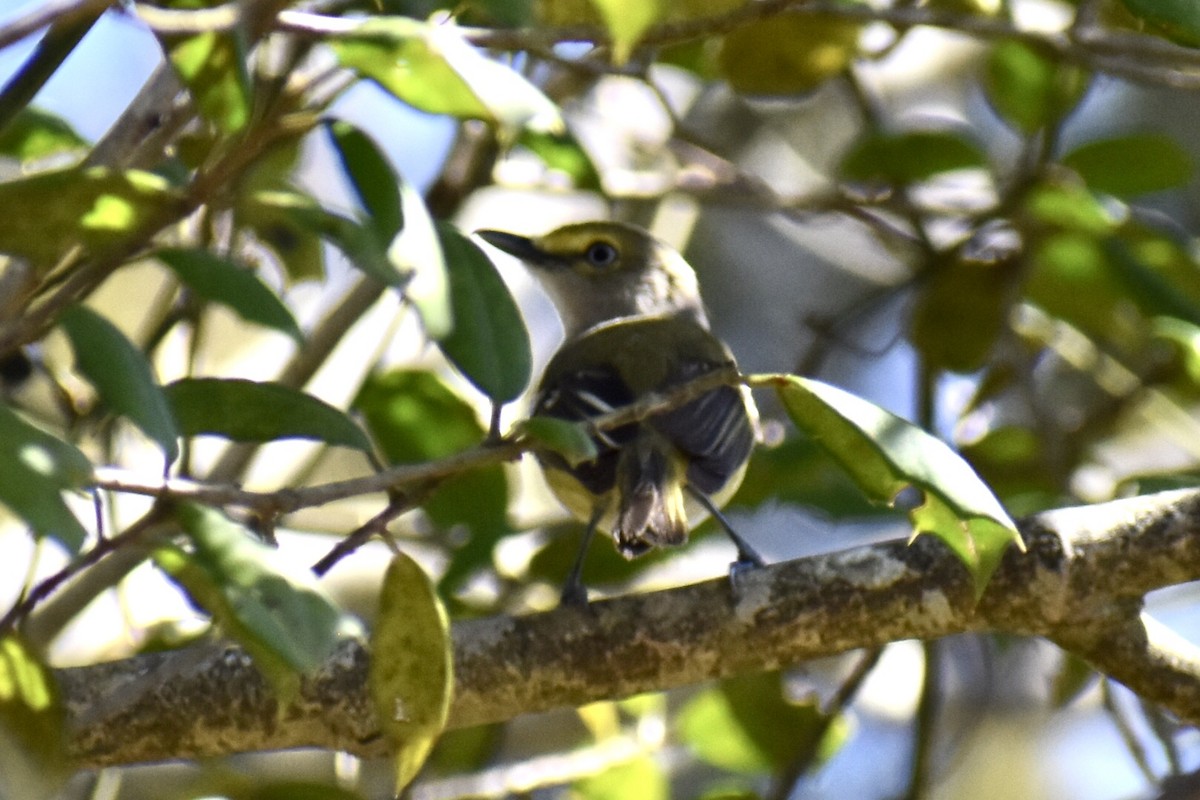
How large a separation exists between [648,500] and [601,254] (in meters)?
1.83

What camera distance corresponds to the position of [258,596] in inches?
66.9

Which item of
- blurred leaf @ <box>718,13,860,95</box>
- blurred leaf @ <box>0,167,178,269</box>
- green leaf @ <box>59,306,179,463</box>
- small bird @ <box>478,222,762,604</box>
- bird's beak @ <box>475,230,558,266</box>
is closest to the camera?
green leaf @ <box>59,306,179,463</box>

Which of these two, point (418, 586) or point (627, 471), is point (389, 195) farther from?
point (627, 471)

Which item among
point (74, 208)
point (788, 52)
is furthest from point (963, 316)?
point (74, 208)

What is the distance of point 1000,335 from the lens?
4.19 metres

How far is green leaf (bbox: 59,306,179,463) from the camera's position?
1842 millimetres

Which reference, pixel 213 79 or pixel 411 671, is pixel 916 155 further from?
pixel 411 671

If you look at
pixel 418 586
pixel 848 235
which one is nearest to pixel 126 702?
pixel 418 586

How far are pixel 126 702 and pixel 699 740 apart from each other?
5.46 feet

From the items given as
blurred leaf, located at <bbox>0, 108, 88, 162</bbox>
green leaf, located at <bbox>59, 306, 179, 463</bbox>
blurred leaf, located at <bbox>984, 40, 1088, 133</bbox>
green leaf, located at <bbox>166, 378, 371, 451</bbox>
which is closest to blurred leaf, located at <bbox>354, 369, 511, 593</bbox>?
blurred leaf, located at <bbox>0, 108, 88, 162</bbox>

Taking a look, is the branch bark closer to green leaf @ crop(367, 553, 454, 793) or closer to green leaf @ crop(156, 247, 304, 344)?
green leaf @ crop(367, 553, 454, 793)

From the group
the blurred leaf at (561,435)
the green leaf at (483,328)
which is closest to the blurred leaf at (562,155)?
the green leaf at (483,328)

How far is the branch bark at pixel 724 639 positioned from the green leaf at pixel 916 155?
1.82 m

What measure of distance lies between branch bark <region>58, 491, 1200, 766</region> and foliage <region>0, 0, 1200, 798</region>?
0.23 metres
